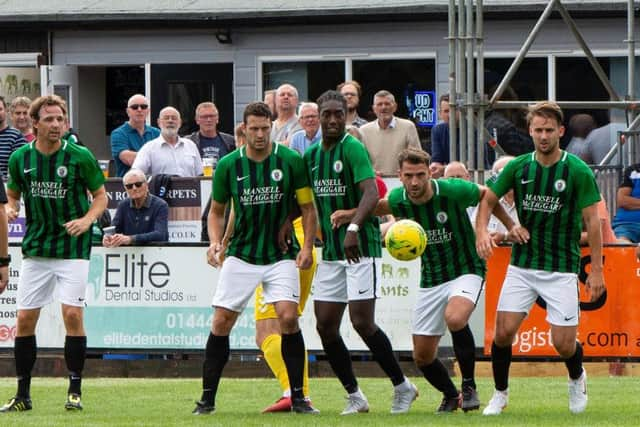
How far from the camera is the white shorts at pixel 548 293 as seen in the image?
430 inches

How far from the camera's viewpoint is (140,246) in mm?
15859

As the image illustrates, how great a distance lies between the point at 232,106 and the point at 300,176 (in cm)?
1162

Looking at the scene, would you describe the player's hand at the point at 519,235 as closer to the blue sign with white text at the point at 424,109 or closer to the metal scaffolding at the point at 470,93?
the metal scaffolding at the point at 470,93

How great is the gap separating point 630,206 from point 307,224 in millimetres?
5315

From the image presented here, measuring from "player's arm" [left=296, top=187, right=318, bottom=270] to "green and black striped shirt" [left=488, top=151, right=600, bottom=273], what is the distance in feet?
4.08

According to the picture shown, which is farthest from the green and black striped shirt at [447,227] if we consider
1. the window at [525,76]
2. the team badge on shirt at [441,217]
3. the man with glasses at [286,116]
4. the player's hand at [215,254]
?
the window at [525,76]

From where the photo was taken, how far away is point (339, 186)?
11.1 metres

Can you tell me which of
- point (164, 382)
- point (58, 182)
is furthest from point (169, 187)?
point (58, 182)

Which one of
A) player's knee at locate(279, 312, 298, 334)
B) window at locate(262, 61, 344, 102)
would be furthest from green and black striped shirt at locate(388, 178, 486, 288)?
window at locate(262, 61, 344, 102)

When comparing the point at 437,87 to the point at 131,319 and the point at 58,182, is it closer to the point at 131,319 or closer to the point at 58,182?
the point at 131,319

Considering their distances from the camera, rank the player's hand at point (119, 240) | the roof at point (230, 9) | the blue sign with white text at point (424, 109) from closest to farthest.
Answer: the player's hand at point (119, 240)
the roof at point (230, 9)
the blue sign with white text at point (424, 109)

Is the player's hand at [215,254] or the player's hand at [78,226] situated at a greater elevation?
the player's hand at [78,226]

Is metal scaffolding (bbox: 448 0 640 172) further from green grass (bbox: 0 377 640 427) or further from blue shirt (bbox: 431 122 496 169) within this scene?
green grass (bbox: 0 377 640 427)

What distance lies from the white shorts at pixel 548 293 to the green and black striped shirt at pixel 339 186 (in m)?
0.94
